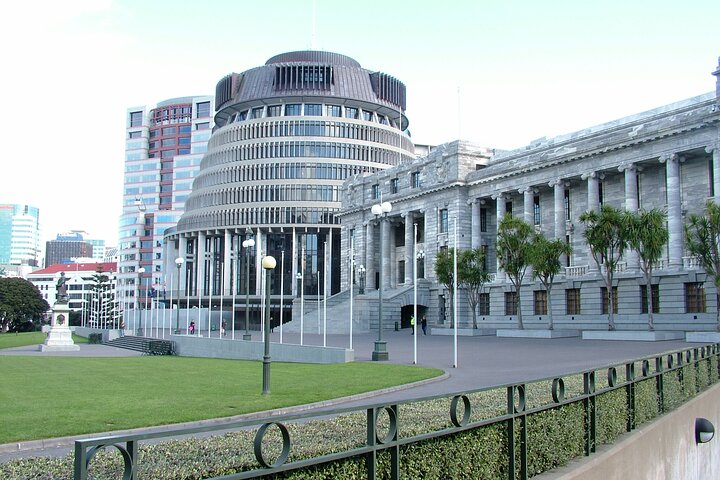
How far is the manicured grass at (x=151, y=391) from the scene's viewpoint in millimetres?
15836

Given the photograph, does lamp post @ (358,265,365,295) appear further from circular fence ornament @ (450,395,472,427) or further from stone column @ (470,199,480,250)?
circular fence ornament @ (450,395,472,427)

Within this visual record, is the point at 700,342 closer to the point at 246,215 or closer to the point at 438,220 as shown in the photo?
the point at 438,220

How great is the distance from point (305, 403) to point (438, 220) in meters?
64.2

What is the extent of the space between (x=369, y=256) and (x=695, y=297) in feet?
158

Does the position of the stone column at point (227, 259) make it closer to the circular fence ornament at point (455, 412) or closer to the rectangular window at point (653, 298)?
the rectangular window at point (653, 298)

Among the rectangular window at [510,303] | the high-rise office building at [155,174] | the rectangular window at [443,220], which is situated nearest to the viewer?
the rectangular window at [510,303]

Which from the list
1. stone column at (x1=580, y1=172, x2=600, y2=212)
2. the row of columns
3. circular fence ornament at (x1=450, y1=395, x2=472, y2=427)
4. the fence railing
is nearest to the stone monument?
the row of columns

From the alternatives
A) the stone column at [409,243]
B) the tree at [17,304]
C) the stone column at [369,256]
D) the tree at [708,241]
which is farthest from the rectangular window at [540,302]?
the tree at [17,304]

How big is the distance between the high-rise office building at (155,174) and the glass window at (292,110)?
64652mm

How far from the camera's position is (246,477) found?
558cm

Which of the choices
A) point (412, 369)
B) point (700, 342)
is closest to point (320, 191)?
point (700, 342)

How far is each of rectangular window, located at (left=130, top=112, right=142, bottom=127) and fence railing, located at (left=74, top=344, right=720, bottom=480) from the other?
196 m

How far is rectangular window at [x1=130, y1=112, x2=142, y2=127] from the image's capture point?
196m

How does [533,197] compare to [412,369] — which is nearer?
[412,369]
